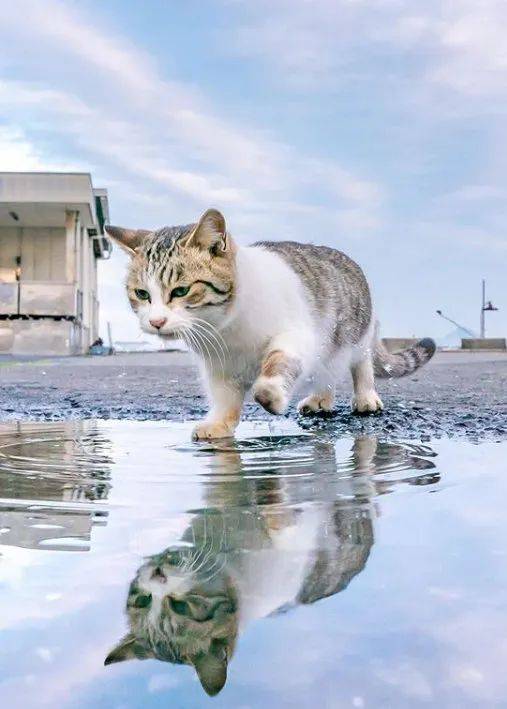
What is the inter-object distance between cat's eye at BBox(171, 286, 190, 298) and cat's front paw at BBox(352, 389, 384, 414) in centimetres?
141

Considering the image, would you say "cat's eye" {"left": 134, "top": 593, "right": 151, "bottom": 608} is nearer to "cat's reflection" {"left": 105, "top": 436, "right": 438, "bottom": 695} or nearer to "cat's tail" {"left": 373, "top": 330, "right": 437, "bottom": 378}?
"cat's reflection" {"left": 105, "top": 436, "right": 438, "bottom": 695}

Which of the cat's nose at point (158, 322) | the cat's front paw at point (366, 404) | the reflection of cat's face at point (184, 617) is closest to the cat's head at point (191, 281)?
the cat's nose at point (158, 322)

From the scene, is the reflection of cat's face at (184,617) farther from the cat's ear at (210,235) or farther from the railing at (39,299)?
the railing at (39,299)

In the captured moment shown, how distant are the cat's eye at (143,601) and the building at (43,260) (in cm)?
2125

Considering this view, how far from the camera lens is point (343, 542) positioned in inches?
48.9

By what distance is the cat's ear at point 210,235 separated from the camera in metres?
2.91

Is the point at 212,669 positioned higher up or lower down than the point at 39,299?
lower down

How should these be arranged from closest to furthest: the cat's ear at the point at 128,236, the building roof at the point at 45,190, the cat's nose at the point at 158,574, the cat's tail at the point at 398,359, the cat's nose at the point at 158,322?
the cat's nose at the point at 158,574 < the cat's nose at the point at 158,322 < the cat's ear at the point at 128,236 < the cat's tail at the point at 398,359 < the building roof at the point at 45,190

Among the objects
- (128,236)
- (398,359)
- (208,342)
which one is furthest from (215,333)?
(398,359)

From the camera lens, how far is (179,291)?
294 cm

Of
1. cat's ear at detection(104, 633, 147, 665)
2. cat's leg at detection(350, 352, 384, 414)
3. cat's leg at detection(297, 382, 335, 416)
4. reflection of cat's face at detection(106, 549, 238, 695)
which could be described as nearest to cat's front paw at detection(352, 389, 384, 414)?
cat's leg at detection(350, 352, 384, 414)

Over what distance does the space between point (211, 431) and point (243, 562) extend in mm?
1850

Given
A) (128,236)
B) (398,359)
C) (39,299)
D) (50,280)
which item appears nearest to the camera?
(128,236)

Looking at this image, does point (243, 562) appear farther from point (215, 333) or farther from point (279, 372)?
point (215, 333)
